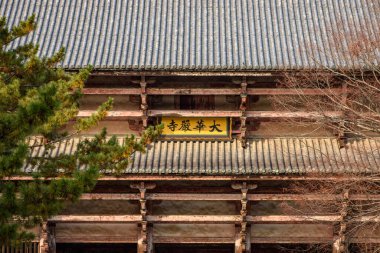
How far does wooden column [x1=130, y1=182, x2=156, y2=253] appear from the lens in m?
14.0

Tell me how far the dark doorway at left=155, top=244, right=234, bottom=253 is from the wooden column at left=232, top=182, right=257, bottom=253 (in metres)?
1.06

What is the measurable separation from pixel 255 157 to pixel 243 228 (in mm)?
1860

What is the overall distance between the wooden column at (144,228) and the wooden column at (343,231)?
4.70 meters

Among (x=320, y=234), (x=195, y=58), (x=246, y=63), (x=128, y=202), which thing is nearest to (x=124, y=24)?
(x=195, y=58)

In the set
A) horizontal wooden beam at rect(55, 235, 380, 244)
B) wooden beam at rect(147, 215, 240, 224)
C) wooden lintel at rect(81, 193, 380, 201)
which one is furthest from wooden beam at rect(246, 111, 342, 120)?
horizontal wooden beam at rect(55, 235, 380, 244)

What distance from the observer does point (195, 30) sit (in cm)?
1489

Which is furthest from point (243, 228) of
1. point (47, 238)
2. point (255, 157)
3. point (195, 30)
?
point (195, 30)

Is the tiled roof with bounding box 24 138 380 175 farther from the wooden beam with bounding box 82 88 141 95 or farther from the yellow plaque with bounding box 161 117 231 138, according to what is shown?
the wooden beam with bounding box 82 88 141 95

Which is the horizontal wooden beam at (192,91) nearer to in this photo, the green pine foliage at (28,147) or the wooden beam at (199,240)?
the green pine foliage at (28,147)

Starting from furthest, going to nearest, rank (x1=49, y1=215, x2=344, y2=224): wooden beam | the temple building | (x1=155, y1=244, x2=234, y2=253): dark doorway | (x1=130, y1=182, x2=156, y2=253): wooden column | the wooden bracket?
(x1=155, y1=244, x2=234, y2=253): dark doorway
(x1=49, y1=215, x2=344, y2=224): wooden beam
(x1=130, y1=182, x2=156, y2=253): wooden column
the temple building
the wooden bracket

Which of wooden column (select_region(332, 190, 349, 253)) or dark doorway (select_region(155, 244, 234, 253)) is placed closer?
wooden column (select_region(332, 190, 349, 253))

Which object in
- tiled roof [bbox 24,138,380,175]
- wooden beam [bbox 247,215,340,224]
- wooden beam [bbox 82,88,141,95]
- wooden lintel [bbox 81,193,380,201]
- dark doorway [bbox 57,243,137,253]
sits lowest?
dark doorway [bbox 57,243,137,253]

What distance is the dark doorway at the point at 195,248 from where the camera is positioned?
15.6 m

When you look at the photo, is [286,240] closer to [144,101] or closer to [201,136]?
[201,136]
